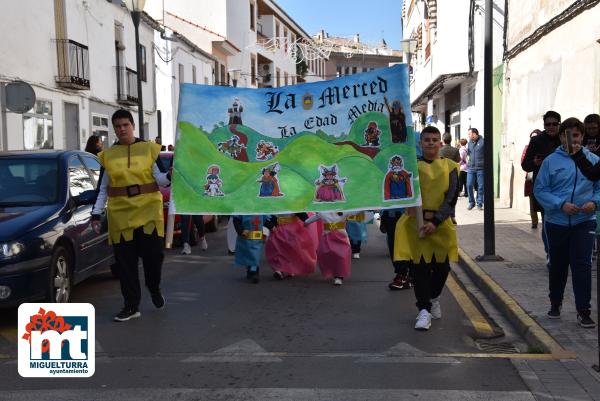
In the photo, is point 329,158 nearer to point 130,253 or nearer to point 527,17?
point 130,253

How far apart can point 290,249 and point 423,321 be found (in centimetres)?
279

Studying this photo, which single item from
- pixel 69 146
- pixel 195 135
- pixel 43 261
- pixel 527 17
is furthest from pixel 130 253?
pixel 69 146

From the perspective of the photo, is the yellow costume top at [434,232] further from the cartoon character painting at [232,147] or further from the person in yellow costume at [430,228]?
the cartoon character painting at [232,147]

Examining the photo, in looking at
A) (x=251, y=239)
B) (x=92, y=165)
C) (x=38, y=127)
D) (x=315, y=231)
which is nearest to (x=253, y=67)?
(x=38, y=127)

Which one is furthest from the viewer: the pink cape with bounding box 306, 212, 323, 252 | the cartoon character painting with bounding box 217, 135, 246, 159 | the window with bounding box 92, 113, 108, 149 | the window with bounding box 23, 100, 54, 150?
the window with bounding box 92, 113, 108, 149

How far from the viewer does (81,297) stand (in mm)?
7566

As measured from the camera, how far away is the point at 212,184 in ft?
19.8

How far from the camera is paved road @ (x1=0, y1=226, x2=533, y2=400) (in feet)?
14.5

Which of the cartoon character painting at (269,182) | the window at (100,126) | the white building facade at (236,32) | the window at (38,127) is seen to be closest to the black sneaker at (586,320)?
the cartoon character painting at (269,182)

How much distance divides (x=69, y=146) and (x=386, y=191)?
54.5ft

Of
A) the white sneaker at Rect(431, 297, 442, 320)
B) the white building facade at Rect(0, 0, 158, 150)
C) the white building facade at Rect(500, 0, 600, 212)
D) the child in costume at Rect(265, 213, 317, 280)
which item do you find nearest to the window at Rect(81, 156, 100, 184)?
the child in costume at Rect(265, 213, 317, 280)

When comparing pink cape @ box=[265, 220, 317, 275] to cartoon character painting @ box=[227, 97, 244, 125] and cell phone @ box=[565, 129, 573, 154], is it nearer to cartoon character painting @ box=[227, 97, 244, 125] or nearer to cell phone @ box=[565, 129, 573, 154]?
cartoon character painting @ box=[227, 97, 244, 125]

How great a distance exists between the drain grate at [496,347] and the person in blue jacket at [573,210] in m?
0.73

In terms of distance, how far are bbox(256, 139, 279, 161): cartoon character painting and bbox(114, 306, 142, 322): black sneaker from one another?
1879 mm
